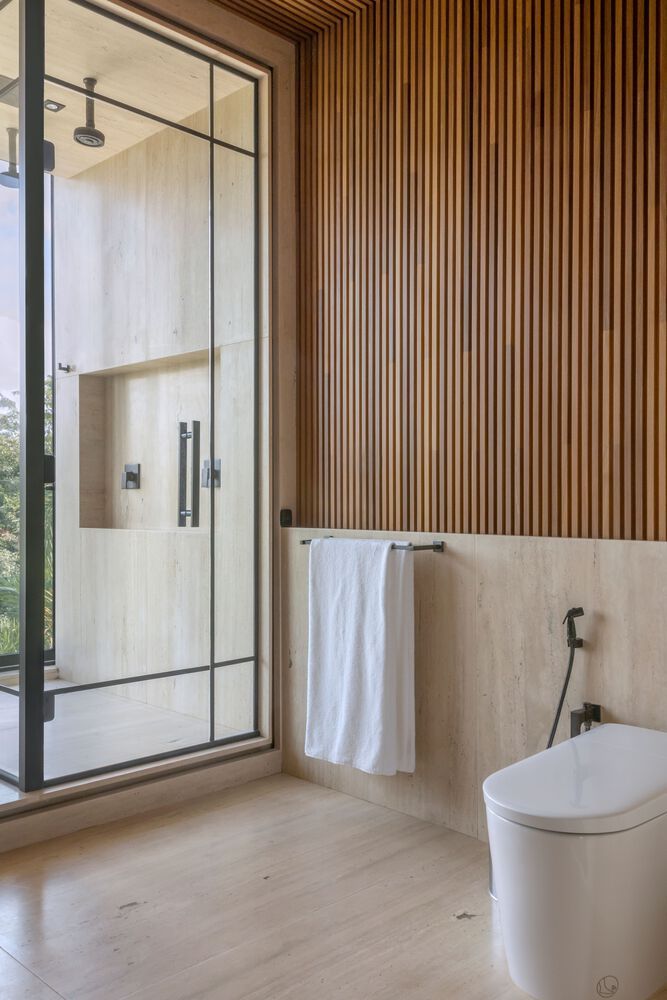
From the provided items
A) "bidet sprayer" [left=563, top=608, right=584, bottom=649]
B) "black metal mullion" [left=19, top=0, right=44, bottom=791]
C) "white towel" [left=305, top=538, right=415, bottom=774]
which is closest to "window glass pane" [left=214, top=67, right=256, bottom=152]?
"black metal mullion" [left=19, top=0, right=44, bottom=791]

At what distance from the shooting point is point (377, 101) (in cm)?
291

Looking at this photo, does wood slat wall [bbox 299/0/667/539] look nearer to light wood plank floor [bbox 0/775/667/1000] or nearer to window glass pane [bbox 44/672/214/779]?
A: window glass pane [bbox 44/672/214/779]

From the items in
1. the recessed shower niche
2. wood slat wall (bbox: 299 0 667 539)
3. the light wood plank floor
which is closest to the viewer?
the light wood plank floor

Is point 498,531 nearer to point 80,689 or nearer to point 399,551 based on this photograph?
point 399,551

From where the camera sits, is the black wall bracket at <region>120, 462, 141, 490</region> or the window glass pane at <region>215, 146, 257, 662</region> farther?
the window glass pane at <region>215, 146, 257, 662</region>

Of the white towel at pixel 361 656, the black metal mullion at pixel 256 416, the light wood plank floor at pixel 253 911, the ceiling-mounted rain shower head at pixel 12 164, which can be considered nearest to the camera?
the light wood plank floor at pixel 253 911

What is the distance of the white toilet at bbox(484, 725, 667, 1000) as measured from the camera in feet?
5.17

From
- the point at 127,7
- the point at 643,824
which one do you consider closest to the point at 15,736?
the point at 643,824

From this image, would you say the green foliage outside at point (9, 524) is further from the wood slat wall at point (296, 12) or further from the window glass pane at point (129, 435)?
the wood slat wall at point (296, 12)

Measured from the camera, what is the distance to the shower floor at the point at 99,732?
8.30ft

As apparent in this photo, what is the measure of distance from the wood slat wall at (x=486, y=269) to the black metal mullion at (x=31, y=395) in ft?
3.32

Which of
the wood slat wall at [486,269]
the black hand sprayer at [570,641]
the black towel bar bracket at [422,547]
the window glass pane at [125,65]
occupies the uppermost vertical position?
the window glass pane at [125,65]

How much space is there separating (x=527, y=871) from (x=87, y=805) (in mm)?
1527

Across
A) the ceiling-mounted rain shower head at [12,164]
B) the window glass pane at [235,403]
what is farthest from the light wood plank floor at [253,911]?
the ceiling-mounted rain shower head at [12,164]
